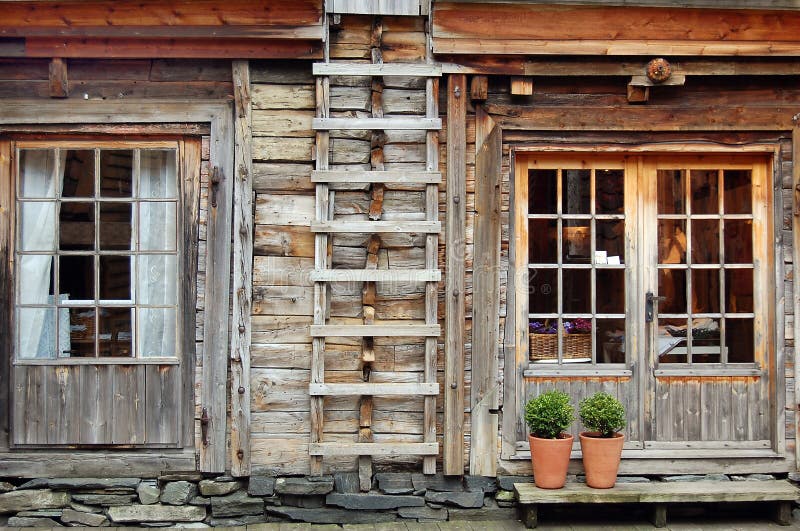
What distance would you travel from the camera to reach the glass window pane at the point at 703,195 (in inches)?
223

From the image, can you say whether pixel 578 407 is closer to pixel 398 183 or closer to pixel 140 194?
pixel 398 183

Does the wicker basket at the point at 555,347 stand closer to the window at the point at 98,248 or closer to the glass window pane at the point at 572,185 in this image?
the glass window pane at the point at 572,185

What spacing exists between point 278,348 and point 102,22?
242 centimetres

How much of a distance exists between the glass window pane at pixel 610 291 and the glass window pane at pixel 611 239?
0.10 metres

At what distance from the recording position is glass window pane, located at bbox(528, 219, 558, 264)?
5598mm

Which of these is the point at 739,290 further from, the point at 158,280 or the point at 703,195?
the point at 158,280

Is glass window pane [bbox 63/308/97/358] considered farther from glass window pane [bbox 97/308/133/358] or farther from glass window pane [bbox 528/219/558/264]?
glass window pane [bbox 528/219/558/264]

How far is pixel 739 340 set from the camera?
18.5 ft

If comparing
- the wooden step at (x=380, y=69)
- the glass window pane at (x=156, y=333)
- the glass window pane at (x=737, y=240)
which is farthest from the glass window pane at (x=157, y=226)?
the glass window pane at (x=737, y=240)

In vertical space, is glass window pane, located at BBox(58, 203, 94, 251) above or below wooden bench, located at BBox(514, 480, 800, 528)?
above

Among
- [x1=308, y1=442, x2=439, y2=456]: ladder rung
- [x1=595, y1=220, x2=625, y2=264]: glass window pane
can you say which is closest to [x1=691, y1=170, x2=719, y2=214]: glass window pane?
[x1=595, y1=220, x2=625, y2=264]: glass window pane

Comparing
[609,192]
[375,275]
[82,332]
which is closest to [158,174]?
[82,332]

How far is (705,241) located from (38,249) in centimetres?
464

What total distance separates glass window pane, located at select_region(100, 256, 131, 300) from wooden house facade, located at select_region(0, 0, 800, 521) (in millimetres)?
15
